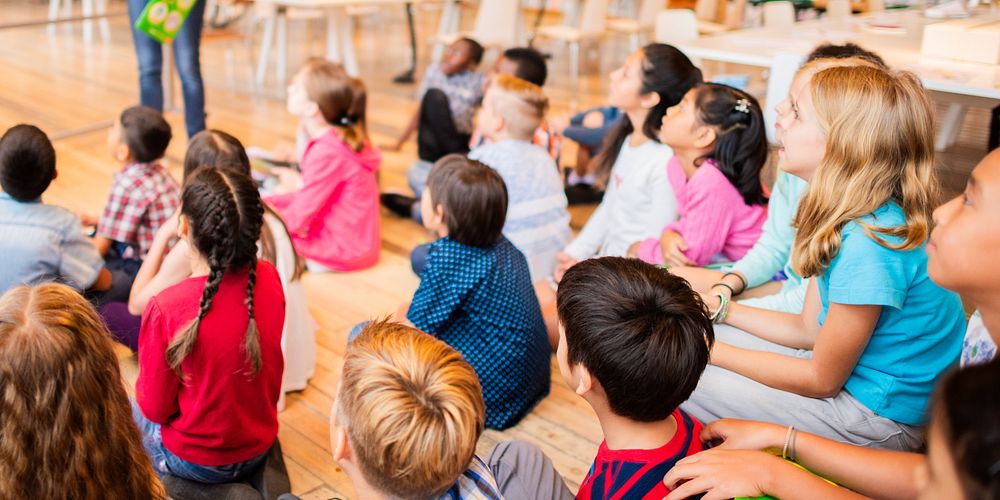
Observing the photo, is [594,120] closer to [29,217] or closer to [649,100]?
[649,100]

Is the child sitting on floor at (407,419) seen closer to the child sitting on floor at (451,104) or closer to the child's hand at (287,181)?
the child's hand at (287,181)

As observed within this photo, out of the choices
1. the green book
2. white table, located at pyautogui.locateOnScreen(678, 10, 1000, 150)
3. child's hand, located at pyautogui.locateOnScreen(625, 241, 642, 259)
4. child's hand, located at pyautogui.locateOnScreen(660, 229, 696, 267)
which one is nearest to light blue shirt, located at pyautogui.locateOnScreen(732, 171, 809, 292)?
child's hand, located at pyautogui.locateOnScreen(660, 229, 696, 267)

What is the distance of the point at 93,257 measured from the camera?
226 cm

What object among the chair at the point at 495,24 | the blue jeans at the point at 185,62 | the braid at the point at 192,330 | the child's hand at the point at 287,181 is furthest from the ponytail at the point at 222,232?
the chair at the point at 495,24

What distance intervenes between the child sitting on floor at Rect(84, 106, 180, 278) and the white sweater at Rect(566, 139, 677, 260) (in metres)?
1.20

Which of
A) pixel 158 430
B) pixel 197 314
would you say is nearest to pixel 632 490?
pixel 197 314

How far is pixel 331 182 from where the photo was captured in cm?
298

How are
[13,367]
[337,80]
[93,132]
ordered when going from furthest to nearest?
[93,132] < [337,80] < [13,367]

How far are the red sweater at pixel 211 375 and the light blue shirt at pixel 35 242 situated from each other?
1.88 feet

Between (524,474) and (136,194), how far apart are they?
5.00 ft

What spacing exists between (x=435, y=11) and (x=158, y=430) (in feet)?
28.6

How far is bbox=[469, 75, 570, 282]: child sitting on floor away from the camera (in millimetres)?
2713

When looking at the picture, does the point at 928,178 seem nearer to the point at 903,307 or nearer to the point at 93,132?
the point at 903,307

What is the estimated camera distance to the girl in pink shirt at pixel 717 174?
2.25 m
